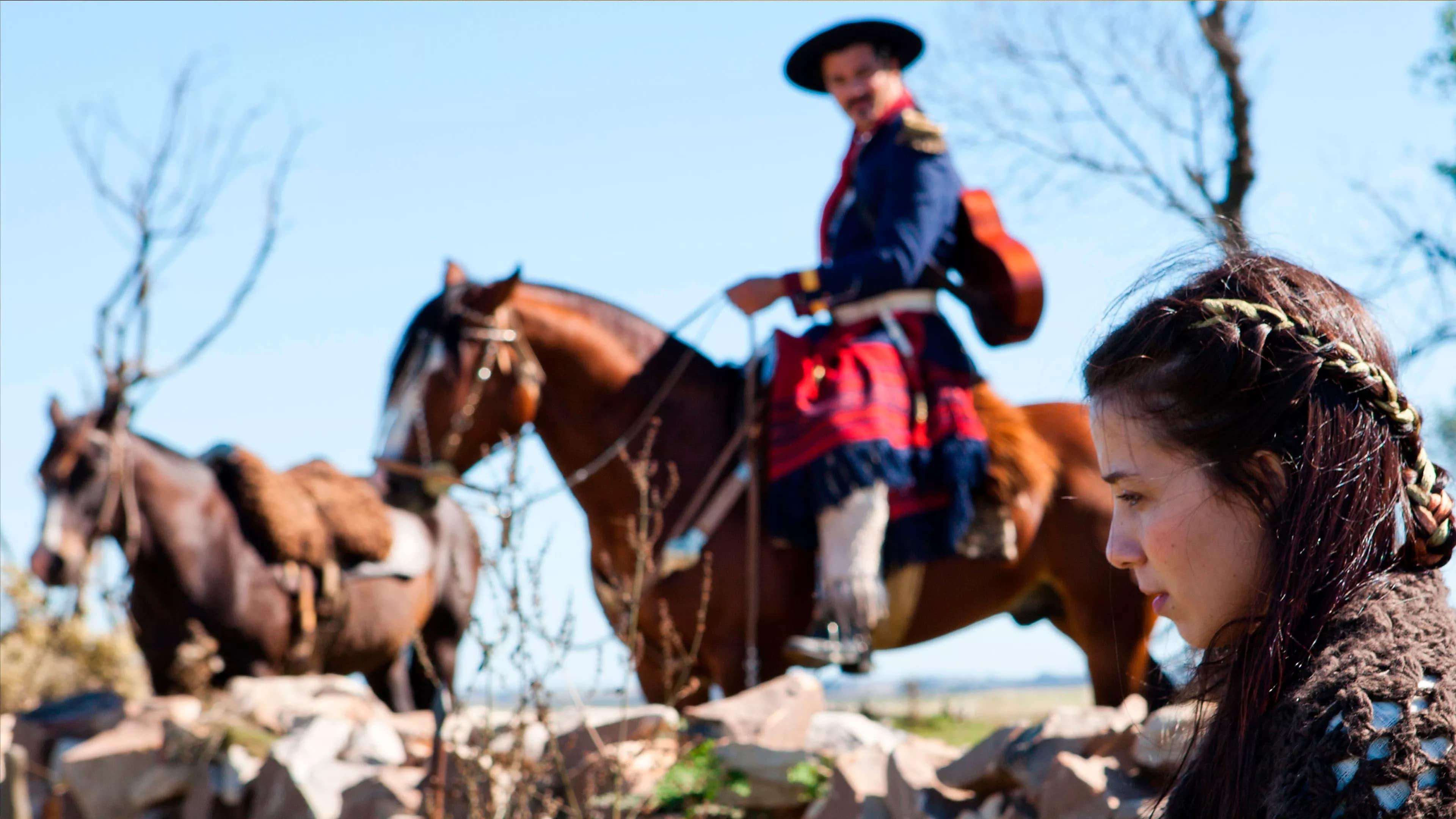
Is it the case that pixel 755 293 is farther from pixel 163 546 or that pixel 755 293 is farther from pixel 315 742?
pixel 163 546

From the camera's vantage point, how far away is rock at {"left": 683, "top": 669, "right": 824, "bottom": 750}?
407 cm

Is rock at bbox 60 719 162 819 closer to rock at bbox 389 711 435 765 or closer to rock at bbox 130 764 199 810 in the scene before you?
rock at bbox 130 764 199 810

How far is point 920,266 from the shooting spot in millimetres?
4789

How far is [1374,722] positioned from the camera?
1092mm

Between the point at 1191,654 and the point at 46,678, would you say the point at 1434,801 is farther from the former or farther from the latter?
the point at 46,678

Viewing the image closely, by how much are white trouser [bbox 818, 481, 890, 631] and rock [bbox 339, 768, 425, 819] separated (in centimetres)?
143

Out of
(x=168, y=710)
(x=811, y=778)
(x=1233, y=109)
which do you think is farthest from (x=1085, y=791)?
(x=1233, y=109)

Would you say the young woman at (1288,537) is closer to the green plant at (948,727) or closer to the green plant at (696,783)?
the green plant at (696,783)

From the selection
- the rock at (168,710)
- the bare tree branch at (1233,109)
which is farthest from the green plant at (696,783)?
the bare tree branch at (1233,109)

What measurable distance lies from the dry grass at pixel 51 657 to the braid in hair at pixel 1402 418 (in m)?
6.70

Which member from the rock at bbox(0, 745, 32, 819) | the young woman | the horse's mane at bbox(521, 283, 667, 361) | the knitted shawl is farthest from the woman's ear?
the horse's mane at bbox(521, 283, 667, 361)

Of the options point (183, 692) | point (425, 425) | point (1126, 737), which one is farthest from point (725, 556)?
point (183, 692)

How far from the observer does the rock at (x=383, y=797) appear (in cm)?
441

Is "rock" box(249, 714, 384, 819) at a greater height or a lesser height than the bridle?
lesser
